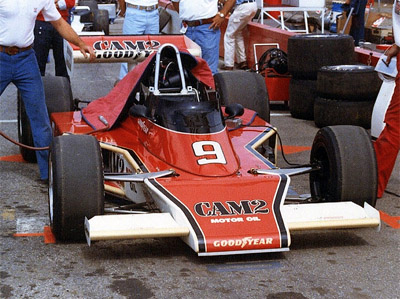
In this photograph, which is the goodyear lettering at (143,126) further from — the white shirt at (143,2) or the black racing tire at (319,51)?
the black racing tire at (319,51)

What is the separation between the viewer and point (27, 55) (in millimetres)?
6918

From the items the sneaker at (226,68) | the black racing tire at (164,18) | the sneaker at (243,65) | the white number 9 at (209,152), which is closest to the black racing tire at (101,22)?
the black racing tire at (164,18)

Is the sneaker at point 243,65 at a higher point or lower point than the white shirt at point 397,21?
lower

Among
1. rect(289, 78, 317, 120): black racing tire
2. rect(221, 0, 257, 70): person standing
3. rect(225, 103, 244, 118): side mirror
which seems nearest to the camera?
rect(225, 103, 244, 118): side mirror

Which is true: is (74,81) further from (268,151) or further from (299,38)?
(268,151)

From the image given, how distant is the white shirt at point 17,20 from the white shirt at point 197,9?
2.97m

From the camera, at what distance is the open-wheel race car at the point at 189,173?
5215mm

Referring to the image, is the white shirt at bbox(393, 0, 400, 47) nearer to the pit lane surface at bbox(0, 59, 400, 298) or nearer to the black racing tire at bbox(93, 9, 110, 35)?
the pit lane surface at bbox(0, 59, 400, 298)

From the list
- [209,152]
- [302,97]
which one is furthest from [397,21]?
[302,97]

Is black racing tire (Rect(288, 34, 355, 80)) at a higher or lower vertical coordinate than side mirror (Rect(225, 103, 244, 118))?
lower

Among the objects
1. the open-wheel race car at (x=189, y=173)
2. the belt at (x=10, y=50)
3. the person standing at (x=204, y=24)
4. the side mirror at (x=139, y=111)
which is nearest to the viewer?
the open-wheel race car at (x=189, y=173)

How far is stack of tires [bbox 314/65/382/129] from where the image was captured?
9383 mm

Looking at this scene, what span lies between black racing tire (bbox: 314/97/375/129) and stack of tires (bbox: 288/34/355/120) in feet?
1.90

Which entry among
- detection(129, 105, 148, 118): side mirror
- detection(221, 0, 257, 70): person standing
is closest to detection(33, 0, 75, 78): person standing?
detection(129, 105, 148, 118): side mirror
